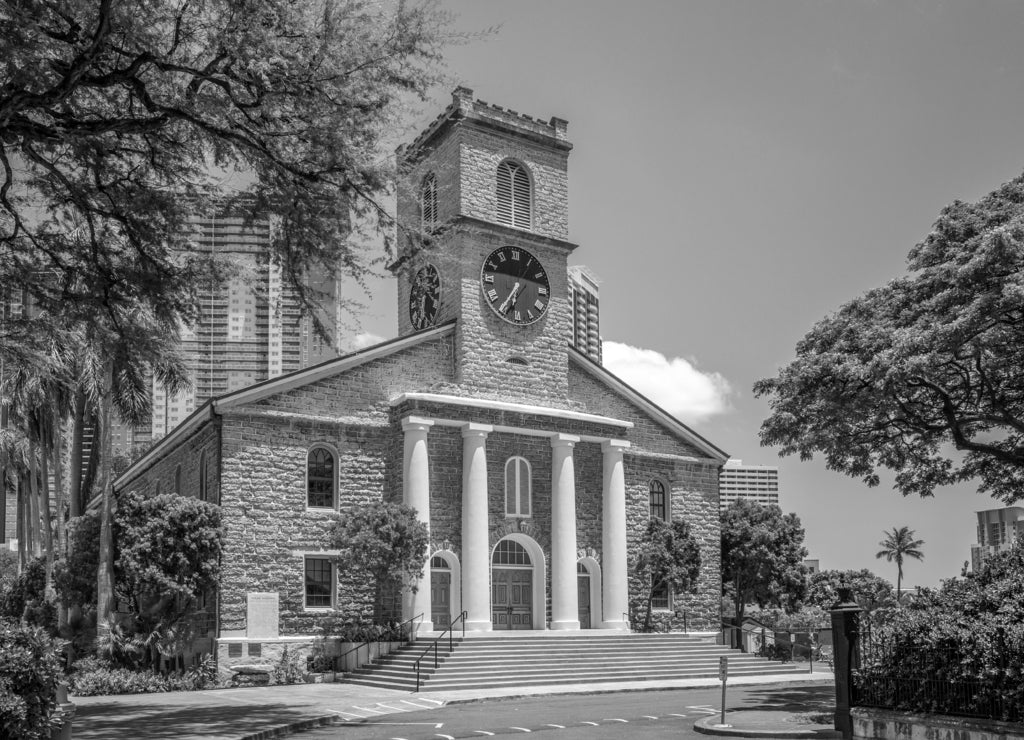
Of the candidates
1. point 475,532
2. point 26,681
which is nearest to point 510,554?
point 475,532

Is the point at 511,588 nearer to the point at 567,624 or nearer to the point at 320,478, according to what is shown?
the point at 567,624

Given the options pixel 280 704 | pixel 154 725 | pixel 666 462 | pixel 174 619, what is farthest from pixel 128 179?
pixel 666 462

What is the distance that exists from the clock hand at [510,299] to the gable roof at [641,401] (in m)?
2.64

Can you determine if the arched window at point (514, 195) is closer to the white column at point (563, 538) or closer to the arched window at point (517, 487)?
the white column at point (563, 538)

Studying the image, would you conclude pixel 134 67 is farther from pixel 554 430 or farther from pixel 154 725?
pixel 554 430

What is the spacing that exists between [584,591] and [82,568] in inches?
597

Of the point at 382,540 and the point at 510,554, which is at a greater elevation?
the point at 382,540

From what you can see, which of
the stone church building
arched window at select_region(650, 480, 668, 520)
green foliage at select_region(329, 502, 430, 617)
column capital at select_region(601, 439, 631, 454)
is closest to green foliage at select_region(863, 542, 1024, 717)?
green foliage at select_region(329, 502, 430, 617)

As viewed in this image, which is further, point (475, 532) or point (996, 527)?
point (996, 527)

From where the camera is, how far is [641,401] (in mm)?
36688

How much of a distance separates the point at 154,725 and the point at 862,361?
45.3 ft

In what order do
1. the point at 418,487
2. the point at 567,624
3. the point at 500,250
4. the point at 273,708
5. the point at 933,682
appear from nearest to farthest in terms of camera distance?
the point at 933,682
the point at 273,708
the point at 418,487
the point at 567,624
the point at 500,250

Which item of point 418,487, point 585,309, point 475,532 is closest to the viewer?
point 418,487

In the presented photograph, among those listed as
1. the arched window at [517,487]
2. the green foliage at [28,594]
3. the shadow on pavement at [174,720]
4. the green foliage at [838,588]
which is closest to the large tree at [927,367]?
the green foliage at [838,588]
